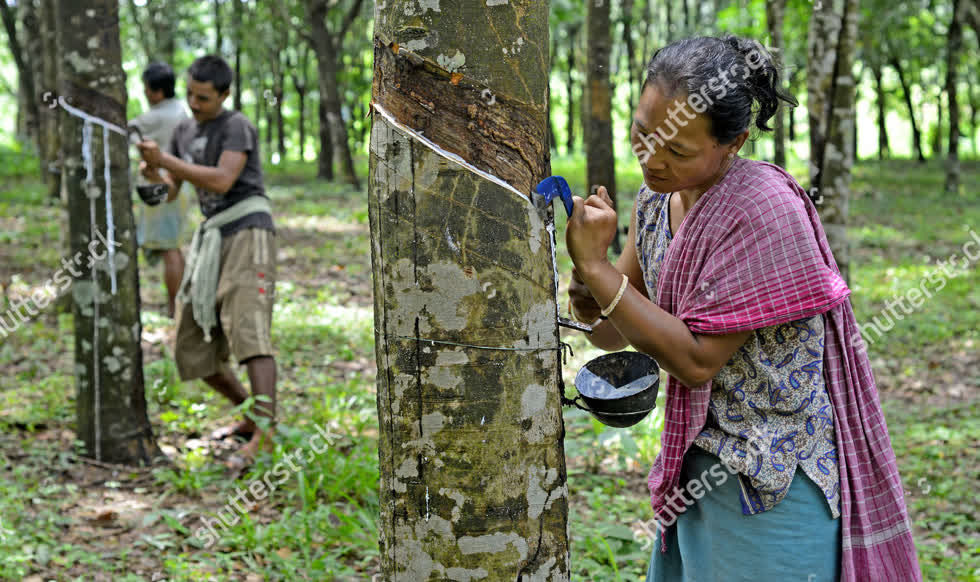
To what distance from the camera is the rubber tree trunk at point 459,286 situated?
1.51m

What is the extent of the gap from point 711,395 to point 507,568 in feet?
1.95

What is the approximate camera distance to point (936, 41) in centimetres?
2442

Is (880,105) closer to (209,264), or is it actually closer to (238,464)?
(209,264)

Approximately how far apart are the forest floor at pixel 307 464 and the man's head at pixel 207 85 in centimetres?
155

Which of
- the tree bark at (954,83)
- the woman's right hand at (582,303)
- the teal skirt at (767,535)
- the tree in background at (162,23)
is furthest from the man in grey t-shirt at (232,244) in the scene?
the tree in background at (162,23)

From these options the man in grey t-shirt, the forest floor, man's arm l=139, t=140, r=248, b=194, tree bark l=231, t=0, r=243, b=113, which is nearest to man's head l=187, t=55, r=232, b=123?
the man in grey t-shirt

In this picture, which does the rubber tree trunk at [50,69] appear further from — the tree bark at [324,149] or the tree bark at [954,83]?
the tree bark at [954,83]

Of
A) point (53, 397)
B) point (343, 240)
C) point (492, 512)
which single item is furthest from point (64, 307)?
point (492, 512)

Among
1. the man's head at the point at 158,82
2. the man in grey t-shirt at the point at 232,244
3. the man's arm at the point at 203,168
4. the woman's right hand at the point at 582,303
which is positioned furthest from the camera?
the man's head at the point at 158,82

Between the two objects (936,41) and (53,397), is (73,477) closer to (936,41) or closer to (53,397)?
(53,397)

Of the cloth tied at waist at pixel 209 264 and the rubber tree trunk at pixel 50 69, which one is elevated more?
the rubber tree trunk at pixel 50 69

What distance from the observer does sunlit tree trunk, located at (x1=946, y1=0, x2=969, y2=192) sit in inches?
572

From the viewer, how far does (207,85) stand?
4406 mm

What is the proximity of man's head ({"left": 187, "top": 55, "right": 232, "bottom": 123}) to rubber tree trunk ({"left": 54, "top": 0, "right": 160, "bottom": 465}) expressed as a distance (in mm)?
346
